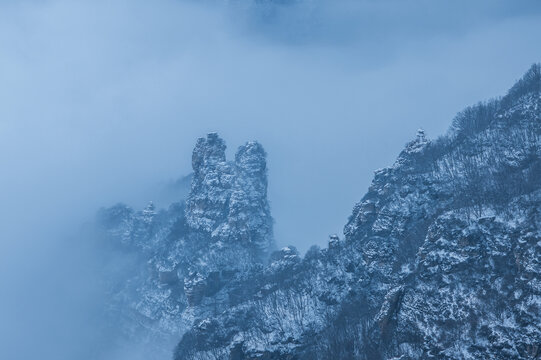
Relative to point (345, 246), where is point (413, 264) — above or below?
below

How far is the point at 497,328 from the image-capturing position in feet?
390

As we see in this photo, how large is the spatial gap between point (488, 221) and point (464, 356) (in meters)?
34.6

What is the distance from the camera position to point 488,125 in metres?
193

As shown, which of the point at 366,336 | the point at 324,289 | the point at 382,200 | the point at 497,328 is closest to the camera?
the point at 497,328

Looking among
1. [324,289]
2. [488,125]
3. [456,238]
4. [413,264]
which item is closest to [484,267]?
[456,238]

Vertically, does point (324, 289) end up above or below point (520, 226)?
above

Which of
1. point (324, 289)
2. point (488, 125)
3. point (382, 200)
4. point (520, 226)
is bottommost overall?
point (520, 226)

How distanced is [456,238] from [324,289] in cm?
5154

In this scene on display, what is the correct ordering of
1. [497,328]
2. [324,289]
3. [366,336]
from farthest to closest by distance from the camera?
[324,289]
[366,336]
[497,328]

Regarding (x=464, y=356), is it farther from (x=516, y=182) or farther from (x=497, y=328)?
(x=516, y=182)

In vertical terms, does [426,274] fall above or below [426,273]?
below

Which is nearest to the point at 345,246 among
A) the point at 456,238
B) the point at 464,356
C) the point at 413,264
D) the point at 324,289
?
the point at 324,289

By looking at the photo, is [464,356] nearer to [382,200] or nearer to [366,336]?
[366,336]

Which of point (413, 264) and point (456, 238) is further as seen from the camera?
point (413, 264)
